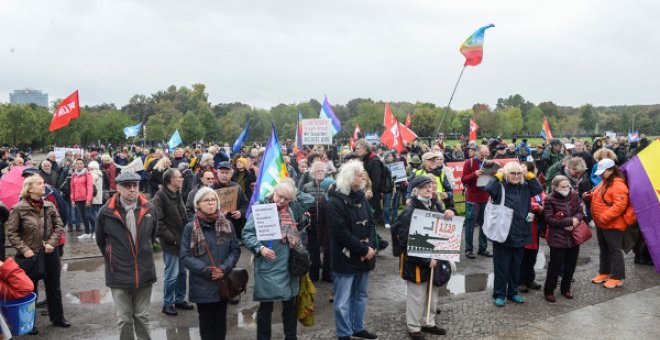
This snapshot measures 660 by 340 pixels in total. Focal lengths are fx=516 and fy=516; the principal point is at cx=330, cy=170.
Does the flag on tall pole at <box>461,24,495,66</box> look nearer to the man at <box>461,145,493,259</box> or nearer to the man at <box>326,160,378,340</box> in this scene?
the man at <box>461,145,493,259</box>

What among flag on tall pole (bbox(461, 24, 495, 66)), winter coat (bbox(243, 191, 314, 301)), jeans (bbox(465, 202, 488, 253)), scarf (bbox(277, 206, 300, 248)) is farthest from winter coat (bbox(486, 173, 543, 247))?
flag on tall pole (bbox(461, 24, 495, 66))

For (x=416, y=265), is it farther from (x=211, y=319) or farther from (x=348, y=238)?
(x=211, y=319)

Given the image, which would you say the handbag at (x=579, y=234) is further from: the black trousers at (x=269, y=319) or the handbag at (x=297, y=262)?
the black trousers at (x=269, y=319)

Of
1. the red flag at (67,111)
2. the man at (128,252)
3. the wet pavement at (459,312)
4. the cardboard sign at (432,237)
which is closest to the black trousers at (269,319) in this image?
the wet pavement at (459,312)

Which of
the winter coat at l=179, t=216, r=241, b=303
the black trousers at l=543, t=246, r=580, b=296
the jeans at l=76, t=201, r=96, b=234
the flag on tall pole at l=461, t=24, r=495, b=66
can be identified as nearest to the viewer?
the winter coat at l=179, t=216, r=241, b=303

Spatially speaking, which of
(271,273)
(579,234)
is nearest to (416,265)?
(271,273)

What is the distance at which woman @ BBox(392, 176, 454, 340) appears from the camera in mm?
5965

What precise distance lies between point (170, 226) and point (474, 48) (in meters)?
10.4

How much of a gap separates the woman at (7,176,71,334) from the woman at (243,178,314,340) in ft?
8.74

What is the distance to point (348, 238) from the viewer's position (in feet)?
18.5

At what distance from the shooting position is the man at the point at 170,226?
6793 mm

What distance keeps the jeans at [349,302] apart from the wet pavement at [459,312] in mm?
386

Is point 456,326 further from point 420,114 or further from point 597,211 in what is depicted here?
point 420,114

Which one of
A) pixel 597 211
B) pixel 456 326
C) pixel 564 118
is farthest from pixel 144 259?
pixel 564 118
